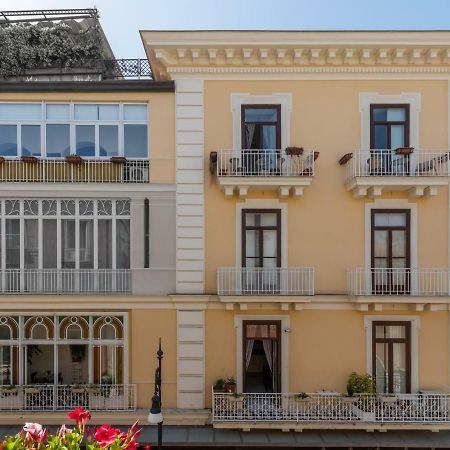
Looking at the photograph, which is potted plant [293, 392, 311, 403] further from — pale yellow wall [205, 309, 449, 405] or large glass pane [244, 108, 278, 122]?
large glass pane [244, 108, 278, 122]

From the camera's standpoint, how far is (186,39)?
12172 mm

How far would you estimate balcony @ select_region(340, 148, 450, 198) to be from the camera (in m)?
11.8

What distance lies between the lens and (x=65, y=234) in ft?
41.5

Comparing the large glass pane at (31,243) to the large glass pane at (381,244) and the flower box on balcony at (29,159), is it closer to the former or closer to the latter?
the flower box on balcony at (29,159)

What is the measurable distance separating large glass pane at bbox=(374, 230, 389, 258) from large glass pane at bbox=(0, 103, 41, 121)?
11.3 metres

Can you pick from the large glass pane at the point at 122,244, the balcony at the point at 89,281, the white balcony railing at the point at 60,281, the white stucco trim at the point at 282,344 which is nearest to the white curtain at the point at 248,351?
the white stucco trim at the point at 282,344

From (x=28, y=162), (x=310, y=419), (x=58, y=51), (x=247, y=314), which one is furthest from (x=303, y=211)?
(x=58, y=51)

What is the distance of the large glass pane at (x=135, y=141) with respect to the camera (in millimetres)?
12852

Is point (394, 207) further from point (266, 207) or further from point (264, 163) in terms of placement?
point (264, 163)

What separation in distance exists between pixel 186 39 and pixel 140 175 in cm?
434

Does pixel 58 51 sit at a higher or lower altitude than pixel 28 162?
higher

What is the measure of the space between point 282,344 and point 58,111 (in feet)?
33.2

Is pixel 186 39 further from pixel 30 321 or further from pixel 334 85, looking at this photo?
pixel 30 321

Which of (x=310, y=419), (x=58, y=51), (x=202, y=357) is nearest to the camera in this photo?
(x=310, y=419)
